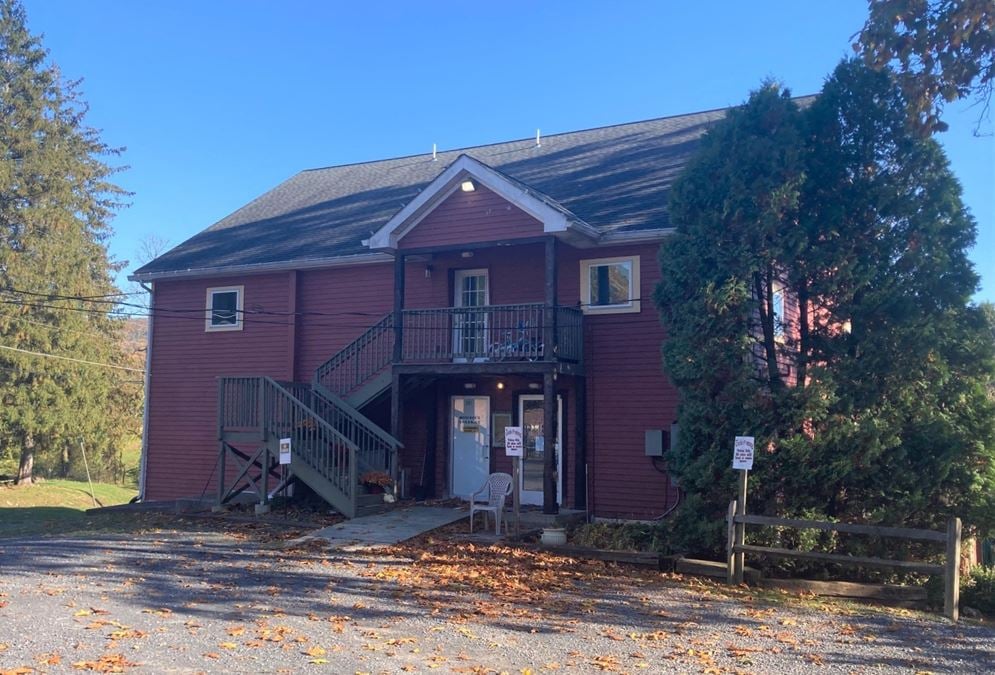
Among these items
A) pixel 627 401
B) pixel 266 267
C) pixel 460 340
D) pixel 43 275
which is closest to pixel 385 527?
pixel 460 340

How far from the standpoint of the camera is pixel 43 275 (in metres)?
30.1

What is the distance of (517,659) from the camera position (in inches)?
255

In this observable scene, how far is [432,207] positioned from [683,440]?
667 centimetres

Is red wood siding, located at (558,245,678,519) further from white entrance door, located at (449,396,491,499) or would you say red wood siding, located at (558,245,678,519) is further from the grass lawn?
the grass lawn

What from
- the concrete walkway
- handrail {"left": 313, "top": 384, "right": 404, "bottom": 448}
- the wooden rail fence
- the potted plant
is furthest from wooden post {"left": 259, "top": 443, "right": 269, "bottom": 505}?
the wooden rail fence

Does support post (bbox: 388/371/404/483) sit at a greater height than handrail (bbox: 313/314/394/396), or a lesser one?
lesser

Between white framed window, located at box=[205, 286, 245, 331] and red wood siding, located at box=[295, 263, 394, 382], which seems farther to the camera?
white framed window, located at box=[205, 286, 245, 331]

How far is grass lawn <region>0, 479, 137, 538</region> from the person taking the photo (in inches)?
615

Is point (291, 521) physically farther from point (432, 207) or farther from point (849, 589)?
point (849, 589)

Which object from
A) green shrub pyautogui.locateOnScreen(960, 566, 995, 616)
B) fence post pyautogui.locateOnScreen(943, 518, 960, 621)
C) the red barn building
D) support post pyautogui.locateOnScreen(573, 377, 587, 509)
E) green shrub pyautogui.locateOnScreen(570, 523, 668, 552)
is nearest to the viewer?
fence post pyautogui.locateOnScreen(943, 518, 960, 621)

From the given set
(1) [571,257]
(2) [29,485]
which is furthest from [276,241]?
(2) [29,485]

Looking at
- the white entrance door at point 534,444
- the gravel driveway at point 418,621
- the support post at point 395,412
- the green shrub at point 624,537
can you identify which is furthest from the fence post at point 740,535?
the support post at point 395,412

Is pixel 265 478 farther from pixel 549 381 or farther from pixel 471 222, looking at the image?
pixel 471 222

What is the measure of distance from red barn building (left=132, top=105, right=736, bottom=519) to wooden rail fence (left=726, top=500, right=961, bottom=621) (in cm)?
395
